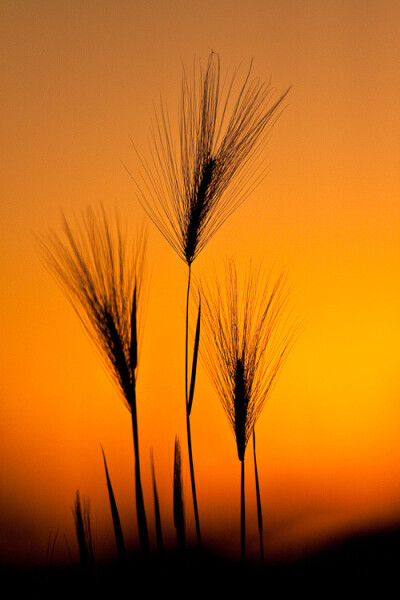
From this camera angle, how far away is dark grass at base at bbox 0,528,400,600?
1335 millimetres

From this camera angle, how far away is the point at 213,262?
1482 mm

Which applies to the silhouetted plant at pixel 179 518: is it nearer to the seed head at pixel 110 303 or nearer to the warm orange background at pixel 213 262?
the seed head at pixel 110 303

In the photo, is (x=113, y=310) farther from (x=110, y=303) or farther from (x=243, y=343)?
(x=243, y=343)

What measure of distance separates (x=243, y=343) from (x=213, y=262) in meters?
0.33

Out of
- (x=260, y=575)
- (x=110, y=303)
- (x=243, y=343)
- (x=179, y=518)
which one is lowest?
(x=260, y=575)

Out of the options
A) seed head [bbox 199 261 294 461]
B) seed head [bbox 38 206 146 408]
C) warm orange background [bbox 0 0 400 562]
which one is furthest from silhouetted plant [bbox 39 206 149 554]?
warm orange background [bbox 0 0 400 562]

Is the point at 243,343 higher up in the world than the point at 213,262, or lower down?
lower down

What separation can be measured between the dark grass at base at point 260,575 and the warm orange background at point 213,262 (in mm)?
42

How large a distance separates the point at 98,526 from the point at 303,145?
989 mm

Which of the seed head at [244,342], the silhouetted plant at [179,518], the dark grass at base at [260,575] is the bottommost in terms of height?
the dark grass at base at [260,575]

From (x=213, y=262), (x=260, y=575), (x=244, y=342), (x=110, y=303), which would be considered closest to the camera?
(x=110, y=303)

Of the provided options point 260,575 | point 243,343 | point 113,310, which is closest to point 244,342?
point 243,343

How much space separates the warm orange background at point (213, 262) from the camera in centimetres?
142

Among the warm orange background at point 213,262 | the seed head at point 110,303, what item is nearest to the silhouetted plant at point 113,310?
the seed head at point 110,303
